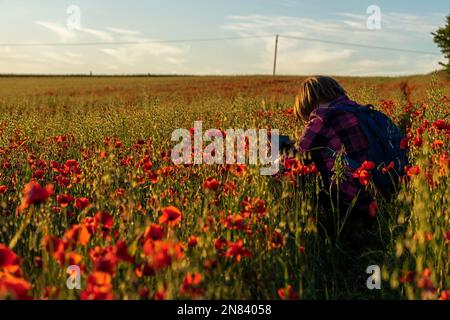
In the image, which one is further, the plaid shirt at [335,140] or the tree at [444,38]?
the tree at [444,38]

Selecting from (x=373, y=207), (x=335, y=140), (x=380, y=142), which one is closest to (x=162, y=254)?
(x=373, y=207)

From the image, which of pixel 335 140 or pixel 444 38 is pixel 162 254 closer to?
pixel 335 140

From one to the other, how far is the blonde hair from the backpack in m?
0.16

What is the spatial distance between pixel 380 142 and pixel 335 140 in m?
0.33

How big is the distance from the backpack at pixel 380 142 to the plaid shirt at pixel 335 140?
0.05 meters

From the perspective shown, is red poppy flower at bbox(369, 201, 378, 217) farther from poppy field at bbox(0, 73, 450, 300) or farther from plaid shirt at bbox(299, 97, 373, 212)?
plaid shirt at bbox(299, 97, 373, 212)

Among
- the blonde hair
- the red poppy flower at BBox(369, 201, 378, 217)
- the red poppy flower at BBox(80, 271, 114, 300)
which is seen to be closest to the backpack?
the blonde hair

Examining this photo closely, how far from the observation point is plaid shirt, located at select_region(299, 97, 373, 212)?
3.32 meters

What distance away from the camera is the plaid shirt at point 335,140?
3316 millimetres

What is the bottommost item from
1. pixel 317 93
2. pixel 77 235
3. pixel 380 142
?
pixel 77 235

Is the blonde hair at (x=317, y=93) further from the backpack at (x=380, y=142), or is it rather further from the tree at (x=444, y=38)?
the tree at (x=444, y=38)

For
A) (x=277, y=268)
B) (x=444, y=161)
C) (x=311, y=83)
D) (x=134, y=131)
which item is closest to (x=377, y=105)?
(x=134, y=131)

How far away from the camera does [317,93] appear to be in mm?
3621

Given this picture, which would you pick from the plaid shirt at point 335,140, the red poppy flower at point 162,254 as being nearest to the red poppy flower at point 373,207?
the plaid shirt at point 335,140
